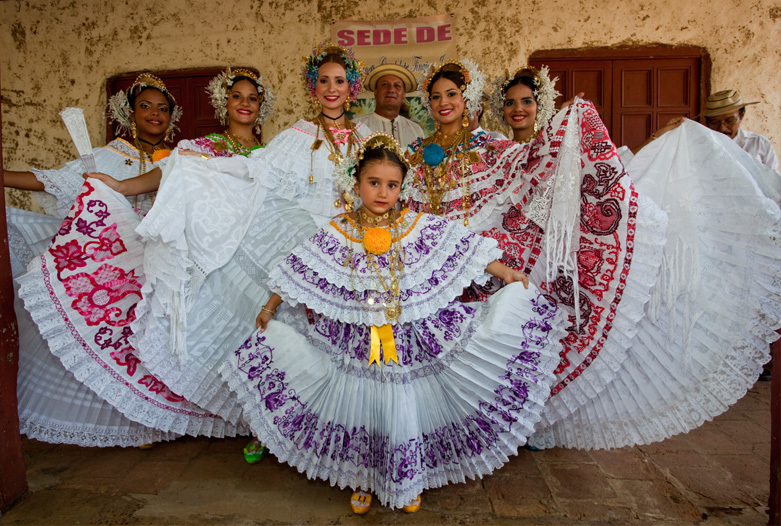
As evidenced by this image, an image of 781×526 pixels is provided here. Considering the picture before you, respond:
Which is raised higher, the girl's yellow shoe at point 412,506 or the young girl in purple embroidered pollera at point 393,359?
the young girl in purple embroidered pollera at point 393,359

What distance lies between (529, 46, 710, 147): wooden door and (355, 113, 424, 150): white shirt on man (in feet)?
5.24

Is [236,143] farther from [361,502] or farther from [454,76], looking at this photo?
[361,502]

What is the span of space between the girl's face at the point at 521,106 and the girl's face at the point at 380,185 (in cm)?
139

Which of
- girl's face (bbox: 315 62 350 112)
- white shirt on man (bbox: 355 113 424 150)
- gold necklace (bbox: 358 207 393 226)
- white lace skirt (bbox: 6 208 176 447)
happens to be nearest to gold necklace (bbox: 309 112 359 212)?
girl's face (bbox: 315 62 350 112)

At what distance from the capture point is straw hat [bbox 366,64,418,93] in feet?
14.8

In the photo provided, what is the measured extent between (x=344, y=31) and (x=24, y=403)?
422 centimetres

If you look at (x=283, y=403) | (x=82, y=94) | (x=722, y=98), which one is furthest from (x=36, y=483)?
(x=722, y=98)

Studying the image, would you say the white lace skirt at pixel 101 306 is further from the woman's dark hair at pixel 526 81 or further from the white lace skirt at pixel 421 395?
the woman's dark hair at pixel 526 81

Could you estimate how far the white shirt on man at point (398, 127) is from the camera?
4344mm

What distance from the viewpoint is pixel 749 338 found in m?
2.20

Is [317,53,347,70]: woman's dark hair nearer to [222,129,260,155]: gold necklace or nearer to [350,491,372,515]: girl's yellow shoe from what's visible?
[222,129,260,155]: gold necklace

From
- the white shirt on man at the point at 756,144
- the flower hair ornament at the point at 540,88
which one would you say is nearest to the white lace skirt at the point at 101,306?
the flower hair ornament at the point at 540,88

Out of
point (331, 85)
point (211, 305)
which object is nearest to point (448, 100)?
Answer: point (331, 85)

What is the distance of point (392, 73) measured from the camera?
4512 mm
